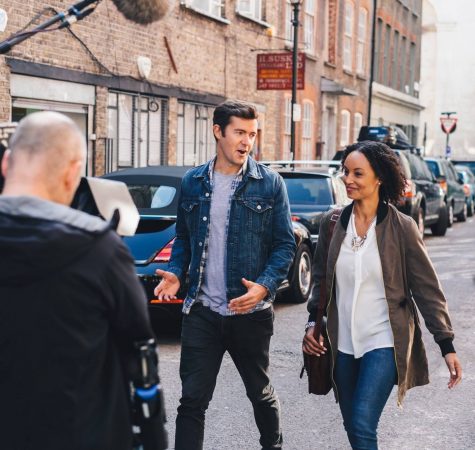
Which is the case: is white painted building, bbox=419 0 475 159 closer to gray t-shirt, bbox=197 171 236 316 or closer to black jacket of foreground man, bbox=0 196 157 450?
gray t-shirt, bbox=197 171 236 316

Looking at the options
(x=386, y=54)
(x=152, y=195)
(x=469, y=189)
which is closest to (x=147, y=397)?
(x=152, y=195)

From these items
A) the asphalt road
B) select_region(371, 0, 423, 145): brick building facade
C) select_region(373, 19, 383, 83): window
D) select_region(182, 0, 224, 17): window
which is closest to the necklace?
the asphalt road

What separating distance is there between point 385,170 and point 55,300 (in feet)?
7.20

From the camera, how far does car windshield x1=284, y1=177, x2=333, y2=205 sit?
39.7ft

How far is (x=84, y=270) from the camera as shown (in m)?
2.48

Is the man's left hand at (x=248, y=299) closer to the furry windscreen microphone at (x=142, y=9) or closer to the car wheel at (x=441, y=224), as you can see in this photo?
the furry windscreen microphone at (x=142, y=9)

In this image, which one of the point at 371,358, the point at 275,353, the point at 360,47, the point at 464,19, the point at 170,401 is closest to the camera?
the point at 371,358

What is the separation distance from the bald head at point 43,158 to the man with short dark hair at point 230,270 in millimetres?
1955

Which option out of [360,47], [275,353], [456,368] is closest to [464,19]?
[360,47]

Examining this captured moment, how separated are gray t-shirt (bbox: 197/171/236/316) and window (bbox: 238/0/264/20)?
693 inches

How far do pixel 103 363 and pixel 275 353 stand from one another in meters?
5.75

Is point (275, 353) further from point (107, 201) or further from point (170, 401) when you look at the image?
point (107, 201)

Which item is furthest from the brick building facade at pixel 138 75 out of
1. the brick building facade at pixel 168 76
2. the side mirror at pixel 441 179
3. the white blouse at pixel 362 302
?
the white blouse at pixel 362 302

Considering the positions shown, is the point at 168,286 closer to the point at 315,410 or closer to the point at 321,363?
the point at 321,363
